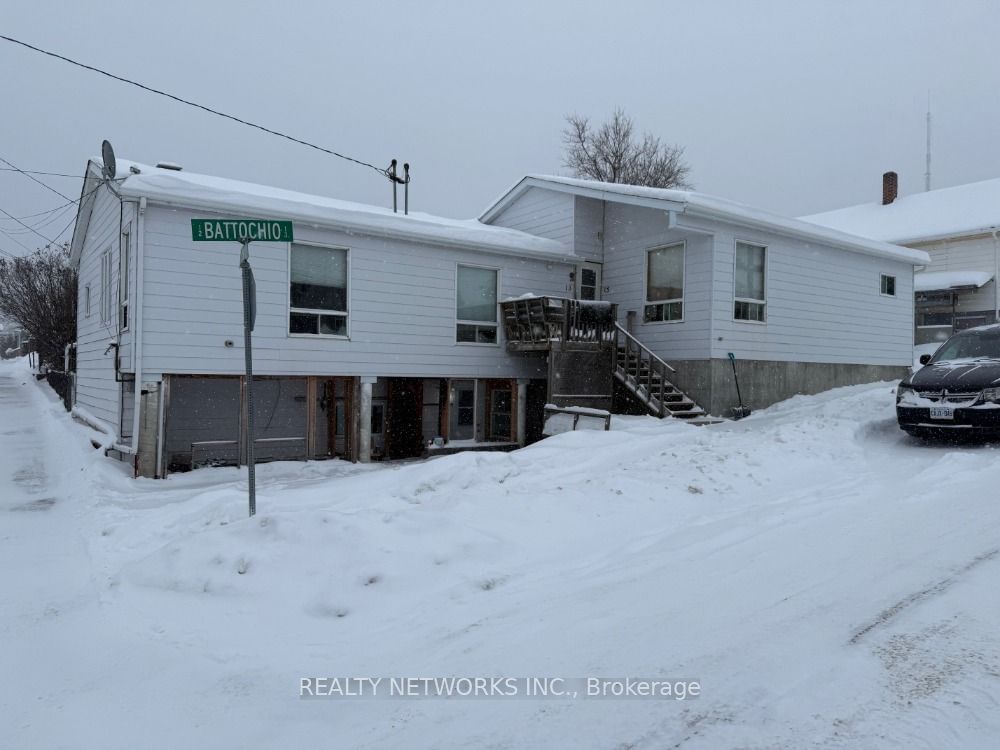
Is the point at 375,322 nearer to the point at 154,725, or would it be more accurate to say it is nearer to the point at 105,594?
the point at 105,594

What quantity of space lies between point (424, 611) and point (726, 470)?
4.67 metres

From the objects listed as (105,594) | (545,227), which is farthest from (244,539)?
(545,227)

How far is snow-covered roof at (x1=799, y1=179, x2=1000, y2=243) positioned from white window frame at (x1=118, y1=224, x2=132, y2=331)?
2447 centimetres

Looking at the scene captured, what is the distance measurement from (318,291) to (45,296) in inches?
1162

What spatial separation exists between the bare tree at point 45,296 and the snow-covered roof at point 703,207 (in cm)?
2217

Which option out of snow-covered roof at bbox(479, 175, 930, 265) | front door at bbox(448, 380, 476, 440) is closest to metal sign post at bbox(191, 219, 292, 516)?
snow-covered roof at bbox(479, 175, 930, 265)

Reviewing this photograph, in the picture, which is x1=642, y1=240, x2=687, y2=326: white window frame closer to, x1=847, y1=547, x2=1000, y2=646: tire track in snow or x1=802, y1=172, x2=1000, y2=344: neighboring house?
x1=847, y1=547, x2=1000, y2=646: tire track in snow

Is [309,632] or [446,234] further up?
[446,234]

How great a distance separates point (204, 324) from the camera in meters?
11.6

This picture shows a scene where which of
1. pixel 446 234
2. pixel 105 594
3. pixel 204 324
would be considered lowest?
pixel 105 594

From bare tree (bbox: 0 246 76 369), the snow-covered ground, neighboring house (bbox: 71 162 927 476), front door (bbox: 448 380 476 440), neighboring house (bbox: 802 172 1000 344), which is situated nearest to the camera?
the snow-covered ground

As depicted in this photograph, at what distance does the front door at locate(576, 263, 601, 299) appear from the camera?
652 inches

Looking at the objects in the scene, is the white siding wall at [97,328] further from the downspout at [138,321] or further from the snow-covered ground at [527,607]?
the snow-covered ground at [527,607]

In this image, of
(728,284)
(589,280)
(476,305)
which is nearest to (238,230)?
(476,305)
